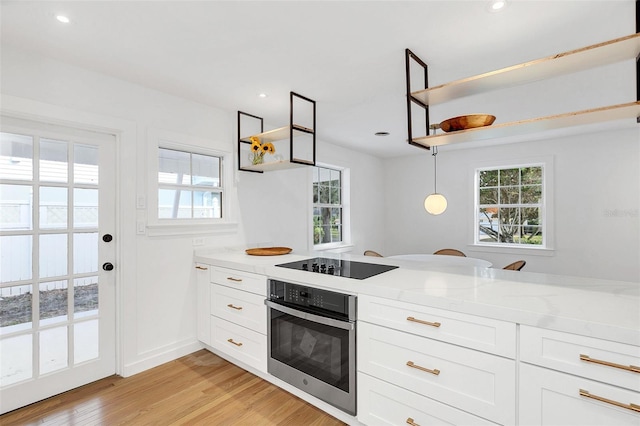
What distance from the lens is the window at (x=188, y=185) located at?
2.89 m

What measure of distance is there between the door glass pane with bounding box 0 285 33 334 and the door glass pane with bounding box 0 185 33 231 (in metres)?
0.41

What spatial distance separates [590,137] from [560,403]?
4.41 meters

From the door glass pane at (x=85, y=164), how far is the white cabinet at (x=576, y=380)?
2.96 m

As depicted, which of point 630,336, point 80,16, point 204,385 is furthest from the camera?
point 204,385

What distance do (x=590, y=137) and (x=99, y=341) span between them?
5994 mm

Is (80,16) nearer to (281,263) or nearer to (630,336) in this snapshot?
(281,263)

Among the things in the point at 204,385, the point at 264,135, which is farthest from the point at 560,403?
the point at 264,135

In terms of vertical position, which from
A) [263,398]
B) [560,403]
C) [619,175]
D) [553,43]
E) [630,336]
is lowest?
[263,398]

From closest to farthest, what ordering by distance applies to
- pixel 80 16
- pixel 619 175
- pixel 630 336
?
pixel 630 336, pixel 80 16, pixel 619 175

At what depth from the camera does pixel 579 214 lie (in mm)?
4309

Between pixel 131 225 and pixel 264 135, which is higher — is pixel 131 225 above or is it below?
below

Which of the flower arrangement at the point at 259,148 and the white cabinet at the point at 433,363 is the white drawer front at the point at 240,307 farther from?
the flower arrangement at the point at 259,148

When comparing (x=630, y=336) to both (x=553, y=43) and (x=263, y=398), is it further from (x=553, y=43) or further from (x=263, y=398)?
(x=263, y=398)

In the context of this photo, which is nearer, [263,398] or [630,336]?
[630,336]
